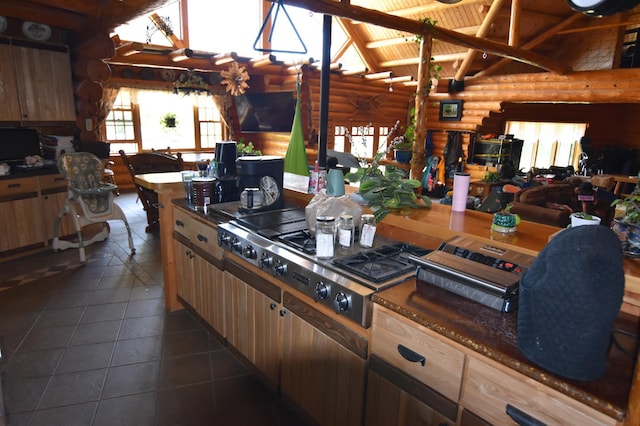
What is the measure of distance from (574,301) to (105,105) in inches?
363

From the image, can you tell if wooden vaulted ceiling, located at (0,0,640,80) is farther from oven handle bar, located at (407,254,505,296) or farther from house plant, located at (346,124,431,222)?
oven handle bar, located at (407,254,505,296)

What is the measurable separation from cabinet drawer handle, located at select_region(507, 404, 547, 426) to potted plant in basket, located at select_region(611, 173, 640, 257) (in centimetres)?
74

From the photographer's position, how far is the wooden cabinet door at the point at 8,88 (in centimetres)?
444

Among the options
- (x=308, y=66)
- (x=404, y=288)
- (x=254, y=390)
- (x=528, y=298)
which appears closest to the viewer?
(x=528, y=298)

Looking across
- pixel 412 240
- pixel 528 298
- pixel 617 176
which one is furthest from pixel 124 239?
pixel 617 176

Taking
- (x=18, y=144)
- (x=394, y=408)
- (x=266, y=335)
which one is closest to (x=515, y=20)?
(x=266, y=335)

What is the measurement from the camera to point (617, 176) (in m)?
8.36

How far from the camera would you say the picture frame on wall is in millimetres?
9836

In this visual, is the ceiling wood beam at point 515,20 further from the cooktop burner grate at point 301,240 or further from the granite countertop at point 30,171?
the granite countertop at point 30,171

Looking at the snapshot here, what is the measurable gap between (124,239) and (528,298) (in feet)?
16.5

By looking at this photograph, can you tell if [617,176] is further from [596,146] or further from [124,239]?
[124,239]

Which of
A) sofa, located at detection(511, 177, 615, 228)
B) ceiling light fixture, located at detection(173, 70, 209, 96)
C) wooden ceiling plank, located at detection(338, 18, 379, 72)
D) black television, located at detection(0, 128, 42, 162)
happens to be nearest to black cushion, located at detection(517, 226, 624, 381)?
sofa, located at detection(511, 177, 615, 228)

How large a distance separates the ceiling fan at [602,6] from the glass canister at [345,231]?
1187 millimetres

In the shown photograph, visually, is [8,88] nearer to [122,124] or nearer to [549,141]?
[122,124]
